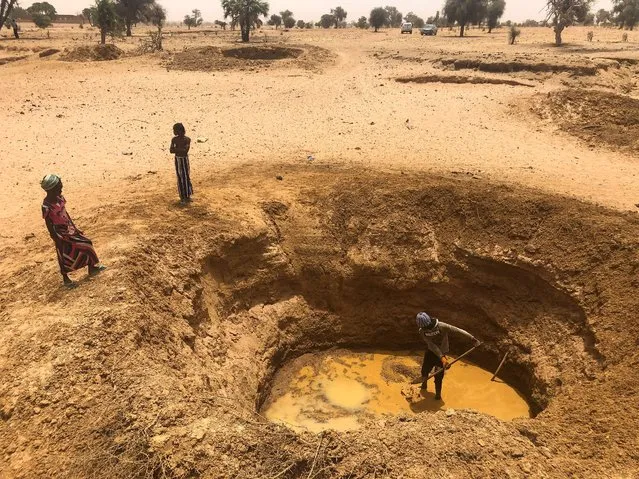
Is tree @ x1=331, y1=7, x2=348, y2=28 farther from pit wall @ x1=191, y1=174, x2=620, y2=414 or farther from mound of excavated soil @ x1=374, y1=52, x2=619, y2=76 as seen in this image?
pit wall @ x1=191, y1=174, x2=620, y2=414

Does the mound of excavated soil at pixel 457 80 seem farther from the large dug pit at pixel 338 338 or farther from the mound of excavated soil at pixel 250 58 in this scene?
the large dug pit at pixel 338 338

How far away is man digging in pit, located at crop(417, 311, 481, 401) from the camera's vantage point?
284 inches

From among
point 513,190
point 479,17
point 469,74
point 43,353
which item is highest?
point 479,17

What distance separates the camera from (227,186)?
10.1 metres

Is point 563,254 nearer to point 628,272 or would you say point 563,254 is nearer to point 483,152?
point 628,272

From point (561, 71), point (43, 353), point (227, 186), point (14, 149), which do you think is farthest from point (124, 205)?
point (561, 71)

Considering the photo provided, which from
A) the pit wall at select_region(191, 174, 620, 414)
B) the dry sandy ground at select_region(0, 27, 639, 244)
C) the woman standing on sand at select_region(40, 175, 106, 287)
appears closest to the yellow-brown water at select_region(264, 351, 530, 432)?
the pit wall at select_region(191, 174, 620, 414)

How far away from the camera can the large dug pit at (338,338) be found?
15.0 feet

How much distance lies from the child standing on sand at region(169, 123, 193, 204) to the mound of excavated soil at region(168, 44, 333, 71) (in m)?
17.3

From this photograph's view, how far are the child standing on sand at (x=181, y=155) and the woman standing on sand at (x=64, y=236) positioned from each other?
2415 mm

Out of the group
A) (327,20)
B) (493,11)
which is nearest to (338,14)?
(327,20)

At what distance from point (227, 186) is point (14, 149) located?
7.44 meters

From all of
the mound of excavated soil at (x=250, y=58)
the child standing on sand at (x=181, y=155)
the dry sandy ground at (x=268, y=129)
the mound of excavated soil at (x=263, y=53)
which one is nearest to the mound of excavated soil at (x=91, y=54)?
the dry sandy ground at (x=268, y=129)

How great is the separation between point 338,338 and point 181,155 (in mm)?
4625
